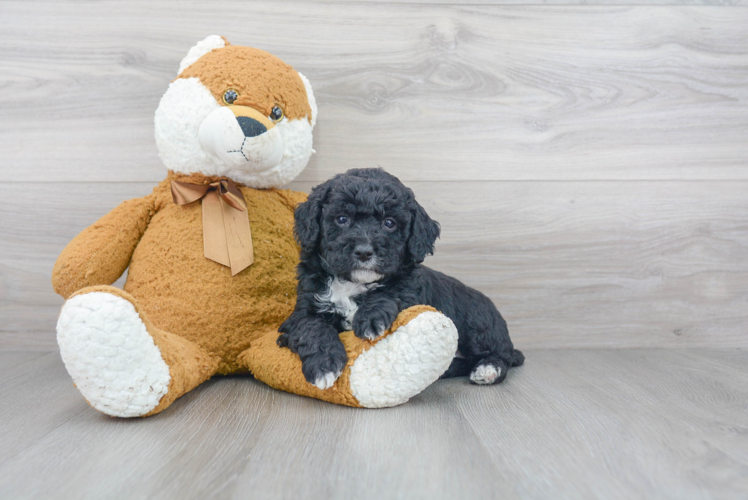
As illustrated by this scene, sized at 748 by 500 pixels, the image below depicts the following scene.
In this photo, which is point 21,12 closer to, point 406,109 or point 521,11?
point 406,109

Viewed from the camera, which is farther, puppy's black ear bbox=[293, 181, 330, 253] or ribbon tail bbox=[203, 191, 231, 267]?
ribbon tail bbox=[203, 191, 231, 267]

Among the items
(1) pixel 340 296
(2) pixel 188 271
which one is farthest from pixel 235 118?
(1) pixel 340 296

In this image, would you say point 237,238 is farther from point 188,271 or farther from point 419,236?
point 419,236

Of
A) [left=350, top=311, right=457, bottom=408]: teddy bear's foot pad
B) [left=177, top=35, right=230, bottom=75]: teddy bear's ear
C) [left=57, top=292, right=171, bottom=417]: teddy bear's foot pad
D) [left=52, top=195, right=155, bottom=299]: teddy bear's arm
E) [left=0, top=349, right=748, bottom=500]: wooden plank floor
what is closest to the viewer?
[left=0, top=349, right=748, bottom=500]: wooden plank floor

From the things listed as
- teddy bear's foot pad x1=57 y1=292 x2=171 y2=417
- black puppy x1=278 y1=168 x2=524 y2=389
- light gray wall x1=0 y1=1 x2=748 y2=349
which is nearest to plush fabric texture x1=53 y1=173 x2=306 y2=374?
black puppy x1=278 y1=168 x2=524 y2=389

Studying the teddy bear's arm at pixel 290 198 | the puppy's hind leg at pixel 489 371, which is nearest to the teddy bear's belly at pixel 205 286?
the teddy bear's arm at pixel 290 198

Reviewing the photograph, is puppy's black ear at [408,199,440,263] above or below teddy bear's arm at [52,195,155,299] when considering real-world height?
above

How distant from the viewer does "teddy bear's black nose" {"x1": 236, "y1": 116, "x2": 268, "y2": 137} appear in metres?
1.34

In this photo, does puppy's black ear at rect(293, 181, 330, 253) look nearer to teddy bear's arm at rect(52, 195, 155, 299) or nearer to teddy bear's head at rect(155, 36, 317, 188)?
teddy bear's head at rect(155, 36, 317, 188)

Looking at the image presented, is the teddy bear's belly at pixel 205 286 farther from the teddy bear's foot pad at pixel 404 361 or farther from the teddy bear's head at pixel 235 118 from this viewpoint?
the teddy bear's foot pad at pixel 404 361

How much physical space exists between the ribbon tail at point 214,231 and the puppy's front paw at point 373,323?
0.44 m

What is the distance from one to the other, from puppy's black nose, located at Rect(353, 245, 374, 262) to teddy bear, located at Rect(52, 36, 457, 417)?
6.2 inches

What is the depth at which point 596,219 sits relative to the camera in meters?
1.91

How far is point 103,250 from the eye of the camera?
1413mm
